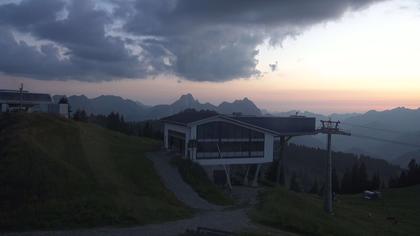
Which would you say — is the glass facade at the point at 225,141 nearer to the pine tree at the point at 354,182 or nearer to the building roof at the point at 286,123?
the building roof at the point at 286,123

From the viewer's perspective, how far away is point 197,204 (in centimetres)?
2908

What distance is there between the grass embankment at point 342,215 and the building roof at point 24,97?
37.1m

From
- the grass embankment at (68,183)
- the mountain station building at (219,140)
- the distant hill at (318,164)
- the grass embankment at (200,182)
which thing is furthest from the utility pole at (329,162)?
the distant hill at (318,164)

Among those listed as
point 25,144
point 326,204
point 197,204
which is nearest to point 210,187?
point 197,204

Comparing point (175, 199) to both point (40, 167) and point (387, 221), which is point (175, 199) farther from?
point (387, 221)

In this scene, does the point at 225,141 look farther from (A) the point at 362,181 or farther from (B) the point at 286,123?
(A) the point at 362,181

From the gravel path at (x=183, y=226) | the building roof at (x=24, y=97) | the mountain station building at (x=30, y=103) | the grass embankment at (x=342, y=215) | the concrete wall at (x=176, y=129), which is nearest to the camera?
the gravel path at (x=183, y=226)

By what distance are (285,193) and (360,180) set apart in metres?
40.5

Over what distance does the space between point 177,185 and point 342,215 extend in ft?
48.0

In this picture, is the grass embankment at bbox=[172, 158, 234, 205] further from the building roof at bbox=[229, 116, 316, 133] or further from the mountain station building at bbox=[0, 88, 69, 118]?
the mountain station building at bbox=[0, 88, 69, 118]

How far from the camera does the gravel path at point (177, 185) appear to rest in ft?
95.7

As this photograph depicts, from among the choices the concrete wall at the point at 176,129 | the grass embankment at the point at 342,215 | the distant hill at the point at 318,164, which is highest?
the concrete wall at the point at 176,129

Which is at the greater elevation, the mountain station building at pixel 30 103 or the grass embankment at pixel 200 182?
the mountain station building at pixel 30 103

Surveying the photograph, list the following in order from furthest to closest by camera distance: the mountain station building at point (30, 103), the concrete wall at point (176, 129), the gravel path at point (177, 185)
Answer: the mountain station building at point (30, 103) → the concrete wall at point (176, 129) → the gravel path at point (177, 185)
